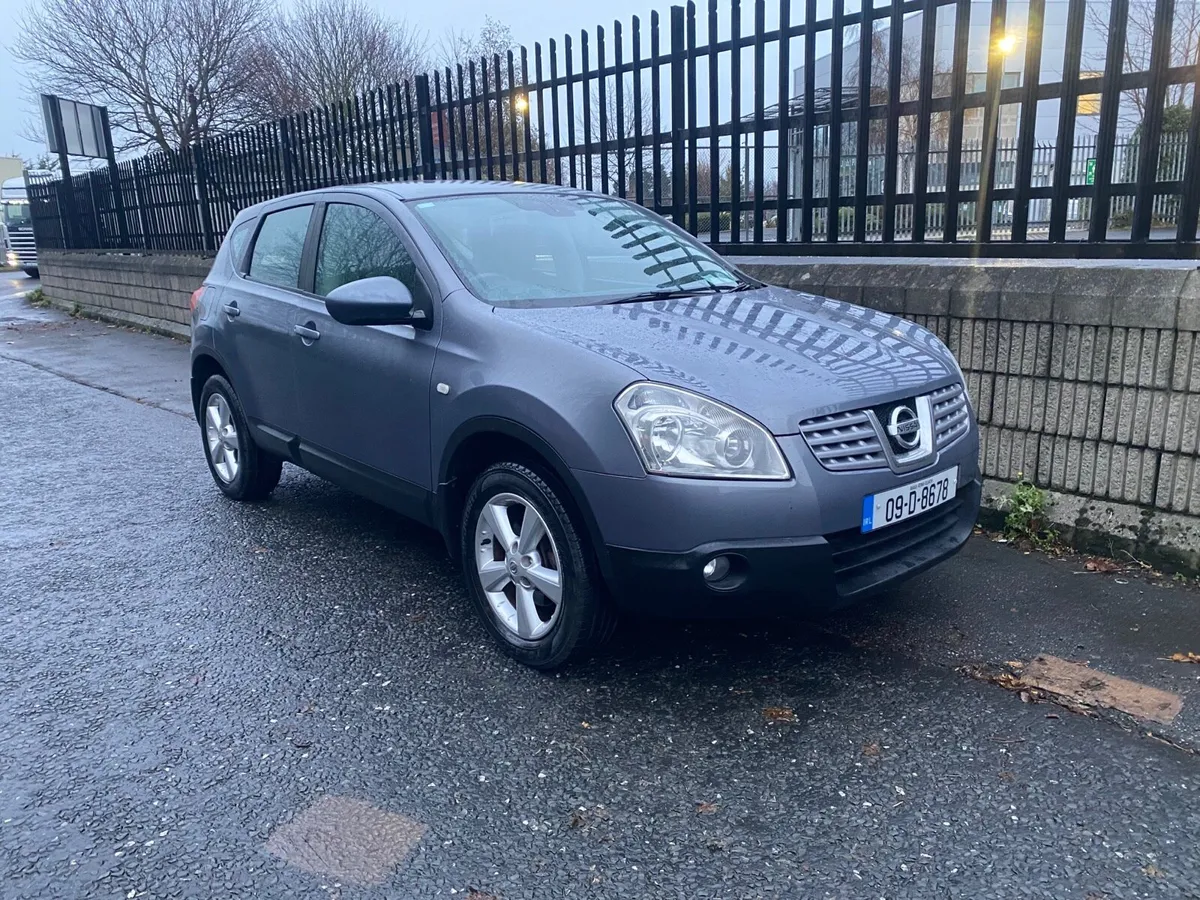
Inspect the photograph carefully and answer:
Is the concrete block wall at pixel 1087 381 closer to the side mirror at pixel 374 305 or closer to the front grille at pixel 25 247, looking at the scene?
the side mirror at pixel 374 305

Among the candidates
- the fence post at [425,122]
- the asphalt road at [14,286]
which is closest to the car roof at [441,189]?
the fence post at [425,122]

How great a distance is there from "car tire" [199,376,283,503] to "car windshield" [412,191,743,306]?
191 cm

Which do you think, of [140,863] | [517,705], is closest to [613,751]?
[517,705]

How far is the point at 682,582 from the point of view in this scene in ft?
9.30

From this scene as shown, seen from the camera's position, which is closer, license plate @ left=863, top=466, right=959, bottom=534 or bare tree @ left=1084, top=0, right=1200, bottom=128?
license plate @ left=863, top=466, right=959, bottom=534

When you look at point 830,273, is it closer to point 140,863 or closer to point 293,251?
point 293,251

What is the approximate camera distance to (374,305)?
3482mm

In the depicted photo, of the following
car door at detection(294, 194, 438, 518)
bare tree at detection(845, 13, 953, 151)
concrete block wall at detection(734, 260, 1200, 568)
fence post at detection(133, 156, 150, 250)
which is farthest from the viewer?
fence post at detection(133, 156, 150, 250)

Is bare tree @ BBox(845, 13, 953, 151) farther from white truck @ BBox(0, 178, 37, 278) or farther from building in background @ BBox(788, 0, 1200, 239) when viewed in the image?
white truck @ BBox(0, 178, 37, 278)

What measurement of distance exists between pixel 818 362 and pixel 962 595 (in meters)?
1.40

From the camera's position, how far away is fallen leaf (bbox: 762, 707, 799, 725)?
117 inches

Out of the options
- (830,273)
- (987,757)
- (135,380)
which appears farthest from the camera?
(135,380)

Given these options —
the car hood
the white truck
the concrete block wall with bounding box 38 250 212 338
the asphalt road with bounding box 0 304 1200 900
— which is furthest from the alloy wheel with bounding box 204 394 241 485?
the white truck

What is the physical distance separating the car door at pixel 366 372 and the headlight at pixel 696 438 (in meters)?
1.06
